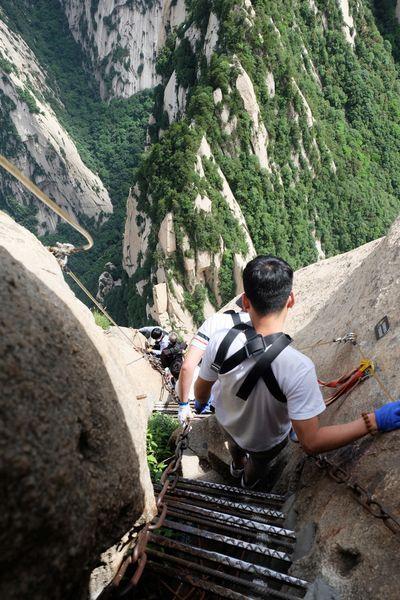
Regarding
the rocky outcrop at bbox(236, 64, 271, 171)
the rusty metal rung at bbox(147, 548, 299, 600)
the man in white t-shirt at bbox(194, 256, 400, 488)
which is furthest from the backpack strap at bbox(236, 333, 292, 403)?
the rocky outcrop at bbox(236, 64, 271, 171)

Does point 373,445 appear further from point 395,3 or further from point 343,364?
point 395,3

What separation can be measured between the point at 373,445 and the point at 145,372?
28.6 ft

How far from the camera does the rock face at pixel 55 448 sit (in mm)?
1407

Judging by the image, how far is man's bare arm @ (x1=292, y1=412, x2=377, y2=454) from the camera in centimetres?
258

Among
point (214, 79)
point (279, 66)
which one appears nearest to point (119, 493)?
point (214, 79)

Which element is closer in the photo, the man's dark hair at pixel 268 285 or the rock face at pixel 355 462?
the rock face at pixel 355 462

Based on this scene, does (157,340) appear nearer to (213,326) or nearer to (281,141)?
(213,326)

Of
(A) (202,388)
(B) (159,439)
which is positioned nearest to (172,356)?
(B) (159,439)

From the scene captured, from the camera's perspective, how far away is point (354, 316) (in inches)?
174

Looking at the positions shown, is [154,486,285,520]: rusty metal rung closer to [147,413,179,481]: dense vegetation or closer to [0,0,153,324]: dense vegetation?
[147,413,179,481]: dense vegetation

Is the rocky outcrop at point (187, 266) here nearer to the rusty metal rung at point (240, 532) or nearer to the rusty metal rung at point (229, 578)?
the rusty metal rung at point (240, 532)

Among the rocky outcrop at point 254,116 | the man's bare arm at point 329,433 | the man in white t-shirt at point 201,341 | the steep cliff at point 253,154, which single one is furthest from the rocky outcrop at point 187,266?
the man's bare arm at point 329,433

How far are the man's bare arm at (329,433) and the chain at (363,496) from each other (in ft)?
0.67

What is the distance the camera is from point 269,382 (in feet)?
8.83
